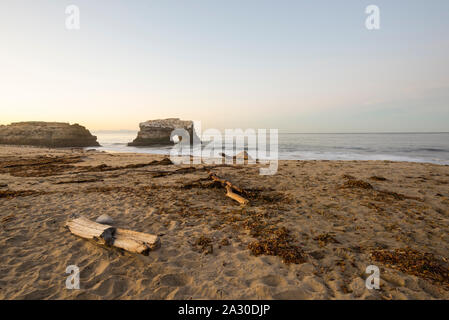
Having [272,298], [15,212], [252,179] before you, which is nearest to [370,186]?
[252,179]

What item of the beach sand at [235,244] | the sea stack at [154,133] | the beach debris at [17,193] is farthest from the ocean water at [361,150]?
the beach debris at [17,193]

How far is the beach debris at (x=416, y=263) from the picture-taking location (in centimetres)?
300

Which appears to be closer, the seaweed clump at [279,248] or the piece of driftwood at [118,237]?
the piece of driftwood at [118,237]

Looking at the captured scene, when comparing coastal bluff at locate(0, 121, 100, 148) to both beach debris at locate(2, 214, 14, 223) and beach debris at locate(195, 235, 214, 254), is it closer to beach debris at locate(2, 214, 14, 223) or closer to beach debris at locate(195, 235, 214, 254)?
beach debris at locate(2, 214, 14, 223)

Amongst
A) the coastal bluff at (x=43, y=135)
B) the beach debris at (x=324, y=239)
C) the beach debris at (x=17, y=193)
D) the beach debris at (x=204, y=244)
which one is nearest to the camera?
the beach debris at (x=204, y=244)

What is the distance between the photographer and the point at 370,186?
7.67 meters

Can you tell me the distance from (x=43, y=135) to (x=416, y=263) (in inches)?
2145

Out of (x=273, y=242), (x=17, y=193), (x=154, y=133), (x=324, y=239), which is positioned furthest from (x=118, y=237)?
(x=154, y=133)

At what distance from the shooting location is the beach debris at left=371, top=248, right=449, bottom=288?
3.00m

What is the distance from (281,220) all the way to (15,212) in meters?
6.75

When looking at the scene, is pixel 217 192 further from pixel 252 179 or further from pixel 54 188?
pixel 54 188

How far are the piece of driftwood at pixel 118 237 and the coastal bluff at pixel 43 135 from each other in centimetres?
4706

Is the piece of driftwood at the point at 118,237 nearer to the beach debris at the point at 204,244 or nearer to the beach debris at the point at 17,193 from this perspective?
the beach debris at the point at 204,244

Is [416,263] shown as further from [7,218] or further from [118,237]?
[7,218]
